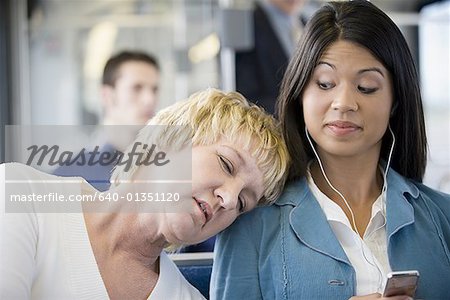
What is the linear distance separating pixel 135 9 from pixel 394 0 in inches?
73.8

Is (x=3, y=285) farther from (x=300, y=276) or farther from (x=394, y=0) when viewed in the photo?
(x=394, y=0)

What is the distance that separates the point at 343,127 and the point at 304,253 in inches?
9.7

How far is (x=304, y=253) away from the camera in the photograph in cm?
128

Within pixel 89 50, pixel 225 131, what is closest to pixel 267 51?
pixel 89 50

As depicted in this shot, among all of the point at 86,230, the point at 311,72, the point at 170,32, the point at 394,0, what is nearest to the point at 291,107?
the point at 311,72

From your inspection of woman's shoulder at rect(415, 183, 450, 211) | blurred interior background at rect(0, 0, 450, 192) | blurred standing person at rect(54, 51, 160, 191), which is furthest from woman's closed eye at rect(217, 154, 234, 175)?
blurred interior background at rect(0, 0, 450, 192)

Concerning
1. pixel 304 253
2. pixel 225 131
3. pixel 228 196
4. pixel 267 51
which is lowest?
pixel 304 253

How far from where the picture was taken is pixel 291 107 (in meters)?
1.39

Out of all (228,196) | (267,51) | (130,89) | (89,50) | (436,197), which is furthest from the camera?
(89,50)

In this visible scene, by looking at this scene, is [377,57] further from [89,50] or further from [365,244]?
[89,50]

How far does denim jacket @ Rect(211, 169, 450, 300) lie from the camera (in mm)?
1255

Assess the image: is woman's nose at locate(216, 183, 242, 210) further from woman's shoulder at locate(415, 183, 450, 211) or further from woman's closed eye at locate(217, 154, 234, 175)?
woman's shoulder at locate(415, 183, 450, 211)

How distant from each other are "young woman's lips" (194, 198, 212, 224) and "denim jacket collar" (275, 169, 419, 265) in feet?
0.56

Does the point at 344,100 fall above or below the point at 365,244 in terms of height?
above
